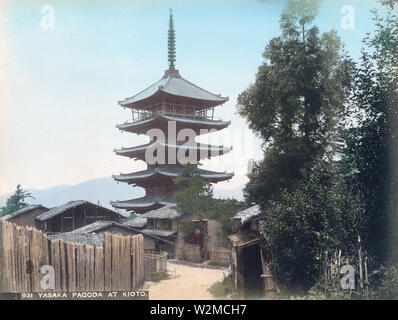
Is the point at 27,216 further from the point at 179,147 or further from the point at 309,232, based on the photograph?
the point at 309,232

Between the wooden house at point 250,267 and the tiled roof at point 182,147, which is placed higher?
the tiled roof at point 182,147

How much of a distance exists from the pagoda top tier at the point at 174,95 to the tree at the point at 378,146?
16.9 metres

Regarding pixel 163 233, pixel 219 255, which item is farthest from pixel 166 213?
pixel 219 255

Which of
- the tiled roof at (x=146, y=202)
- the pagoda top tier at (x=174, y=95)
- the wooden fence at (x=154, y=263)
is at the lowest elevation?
the wooden fence at (x=154, y=263)

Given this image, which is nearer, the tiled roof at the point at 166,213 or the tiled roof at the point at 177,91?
the tiled roof at the point at 166,213

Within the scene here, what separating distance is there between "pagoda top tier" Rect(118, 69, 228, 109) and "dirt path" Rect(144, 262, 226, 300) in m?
12.9

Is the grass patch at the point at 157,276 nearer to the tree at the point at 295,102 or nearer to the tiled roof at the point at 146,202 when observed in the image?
the tree at the point at 295,102

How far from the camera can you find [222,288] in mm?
13695

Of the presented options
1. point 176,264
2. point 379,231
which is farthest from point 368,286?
point 176,264

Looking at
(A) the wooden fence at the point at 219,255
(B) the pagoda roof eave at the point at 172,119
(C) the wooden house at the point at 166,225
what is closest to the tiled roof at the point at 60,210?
(C) the wooden house at the point at 166,225

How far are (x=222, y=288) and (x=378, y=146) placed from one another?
7.85 meters

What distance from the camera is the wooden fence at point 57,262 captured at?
9.94m

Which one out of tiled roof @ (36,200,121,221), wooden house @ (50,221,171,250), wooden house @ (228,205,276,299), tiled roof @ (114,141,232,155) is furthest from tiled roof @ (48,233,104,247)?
tiled roof @ (114,141,232,155)
